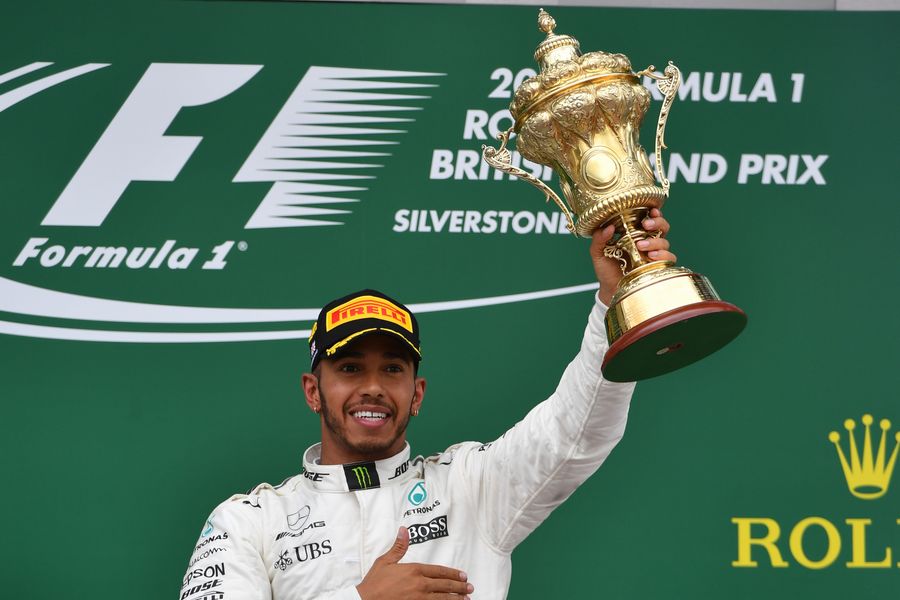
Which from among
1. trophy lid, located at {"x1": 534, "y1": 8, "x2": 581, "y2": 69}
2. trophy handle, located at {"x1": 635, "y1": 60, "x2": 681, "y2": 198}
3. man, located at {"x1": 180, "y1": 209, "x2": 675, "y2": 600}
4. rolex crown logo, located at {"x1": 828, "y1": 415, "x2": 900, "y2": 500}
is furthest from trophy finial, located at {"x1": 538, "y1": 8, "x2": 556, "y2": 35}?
rolex crown logo, located at {"x1": 828, "y1": 415, "x2": 900, "y2": 500}

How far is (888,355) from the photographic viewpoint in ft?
8.96

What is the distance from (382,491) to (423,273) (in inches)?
28.3

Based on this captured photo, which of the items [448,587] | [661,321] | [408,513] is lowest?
[448,587]

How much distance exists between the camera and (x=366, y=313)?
2191mm

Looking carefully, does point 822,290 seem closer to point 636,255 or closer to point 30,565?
point 636,255

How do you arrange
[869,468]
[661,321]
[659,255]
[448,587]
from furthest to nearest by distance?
[869,468]
[448,587]
[659,255]
[661,321]

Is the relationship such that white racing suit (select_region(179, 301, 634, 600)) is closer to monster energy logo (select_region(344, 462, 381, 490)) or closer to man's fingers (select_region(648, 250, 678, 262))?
monster energy logo (select_region(344, 462, 381, 490))

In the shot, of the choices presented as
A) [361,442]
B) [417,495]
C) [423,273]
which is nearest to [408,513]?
[417,495]

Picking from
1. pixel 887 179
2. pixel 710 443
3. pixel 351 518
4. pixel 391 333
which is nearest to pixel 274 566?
pixel 351 518

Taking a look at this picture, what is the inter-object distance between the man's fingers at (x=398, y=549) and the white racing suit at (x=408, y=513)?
78 millimetres

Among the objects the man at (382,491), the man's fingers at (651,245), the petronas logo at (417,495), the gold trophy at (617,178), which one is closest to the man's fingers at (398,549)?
the man at (382,491)

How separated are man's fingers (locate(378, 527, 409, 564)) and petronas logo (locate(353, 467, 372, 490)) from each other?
0.17 metres

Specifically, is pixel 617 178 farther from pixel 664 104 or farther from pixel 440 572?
pixel 440 572

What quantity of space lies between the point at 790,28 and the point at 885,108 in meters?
0.29
